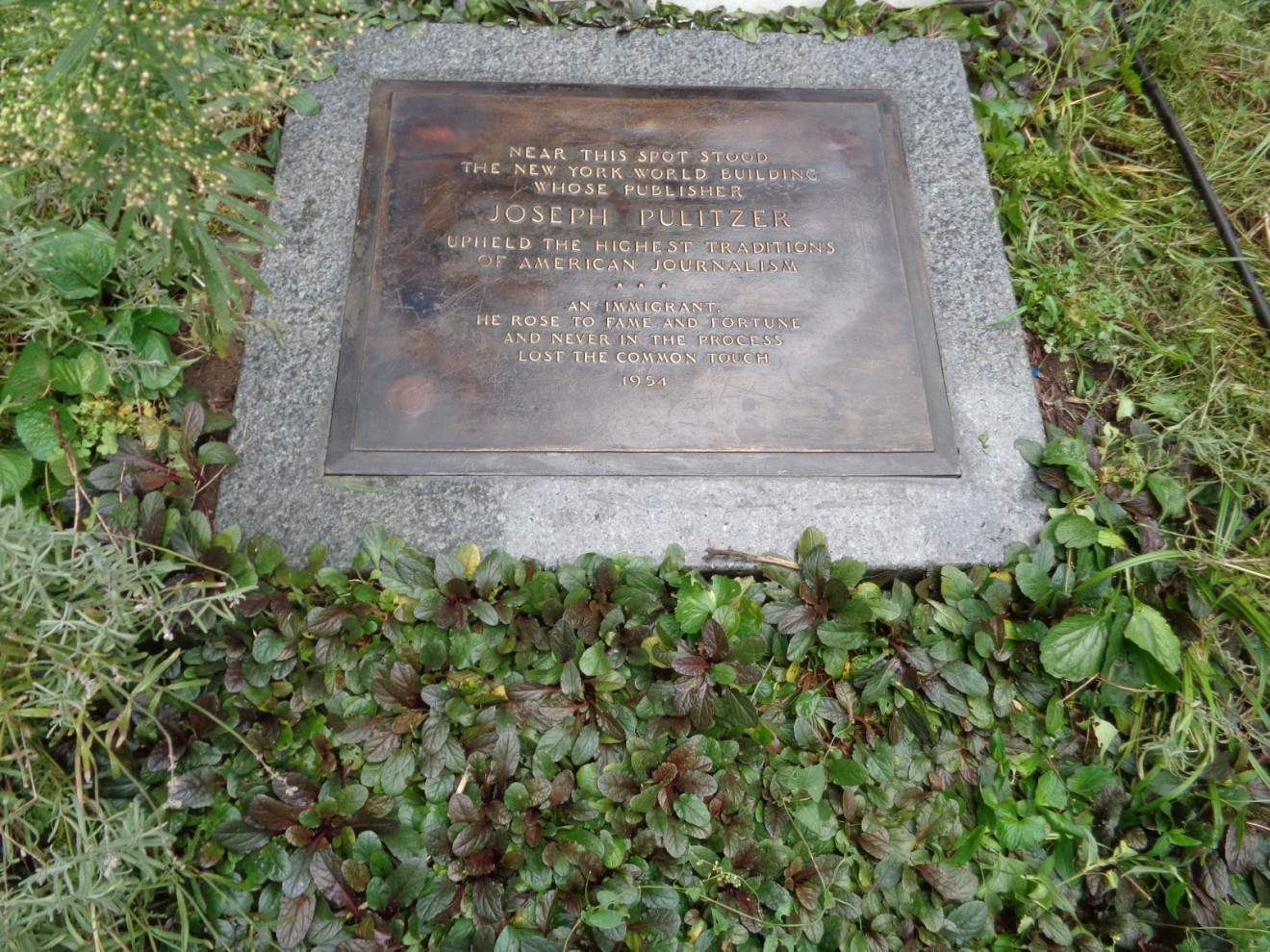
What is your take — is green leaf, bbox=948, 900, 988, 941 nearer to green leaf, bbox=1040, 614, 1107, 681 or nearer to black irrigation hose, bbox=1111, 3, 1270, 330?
green leaf, bbox=1040, 614, 1107, 681

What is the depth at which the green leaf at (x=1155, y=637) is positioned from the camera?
1947 mm

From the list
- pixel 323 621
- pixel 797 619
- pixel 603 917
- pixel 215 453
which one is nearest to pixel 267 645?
pixel 323 621

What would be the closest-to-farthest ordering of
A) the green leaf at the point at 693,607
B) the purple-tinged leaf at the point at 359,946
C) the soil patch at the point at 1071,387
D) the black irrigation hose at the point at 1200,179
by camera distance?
the purple-tinged leaf at the point at 359,946 → the green leaf at the point at 693,607 → the soil patch at the point at 1071,387 → the black irrigation hose at the point at 1200,179

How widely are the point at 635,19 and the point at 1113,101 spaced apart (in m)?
1.80

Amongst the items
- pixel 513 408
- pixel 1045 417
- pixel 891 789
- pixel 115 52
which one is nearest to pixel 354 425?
pixel 513 408

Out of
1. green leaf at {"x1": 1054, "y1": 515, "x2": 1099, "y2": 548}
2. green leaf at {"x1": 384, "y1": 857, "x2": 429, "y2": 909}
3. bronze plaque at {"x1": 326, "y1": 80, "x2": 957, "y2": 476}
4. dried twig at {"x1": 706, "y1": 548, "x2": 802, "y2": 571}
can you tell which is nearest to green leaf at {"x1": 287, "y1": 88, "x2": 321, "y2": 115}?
bronze plaque at {"x1": 326, "y1": 80, "x2": 957, "y2": 476}

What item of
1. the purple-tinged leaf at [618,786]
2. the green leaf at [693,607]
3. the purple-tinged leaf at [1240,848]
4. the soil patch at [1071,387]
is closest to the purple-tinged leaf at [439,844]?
the purple-tinged leaf at [618,786]

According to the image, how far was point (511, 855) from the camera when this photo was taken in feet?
5.78

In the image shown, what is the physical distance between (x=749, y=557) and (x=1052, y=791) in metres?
0.95

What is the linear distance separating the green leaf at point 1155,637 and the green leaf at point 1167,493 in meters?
0.33

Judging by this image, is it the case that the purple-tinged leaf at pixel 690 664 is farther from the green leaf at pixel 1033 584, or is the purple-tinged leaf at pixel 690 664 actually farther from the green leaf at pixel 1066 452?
the green leaf at pixel 1066 452

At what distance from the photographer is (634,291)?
2.26m

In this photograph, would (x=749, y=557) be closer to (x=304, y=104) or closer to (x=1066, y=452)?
(x=1066, y=452)

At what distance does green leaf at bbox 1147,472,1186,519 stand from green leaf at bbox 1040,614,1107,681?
17.2 inches
